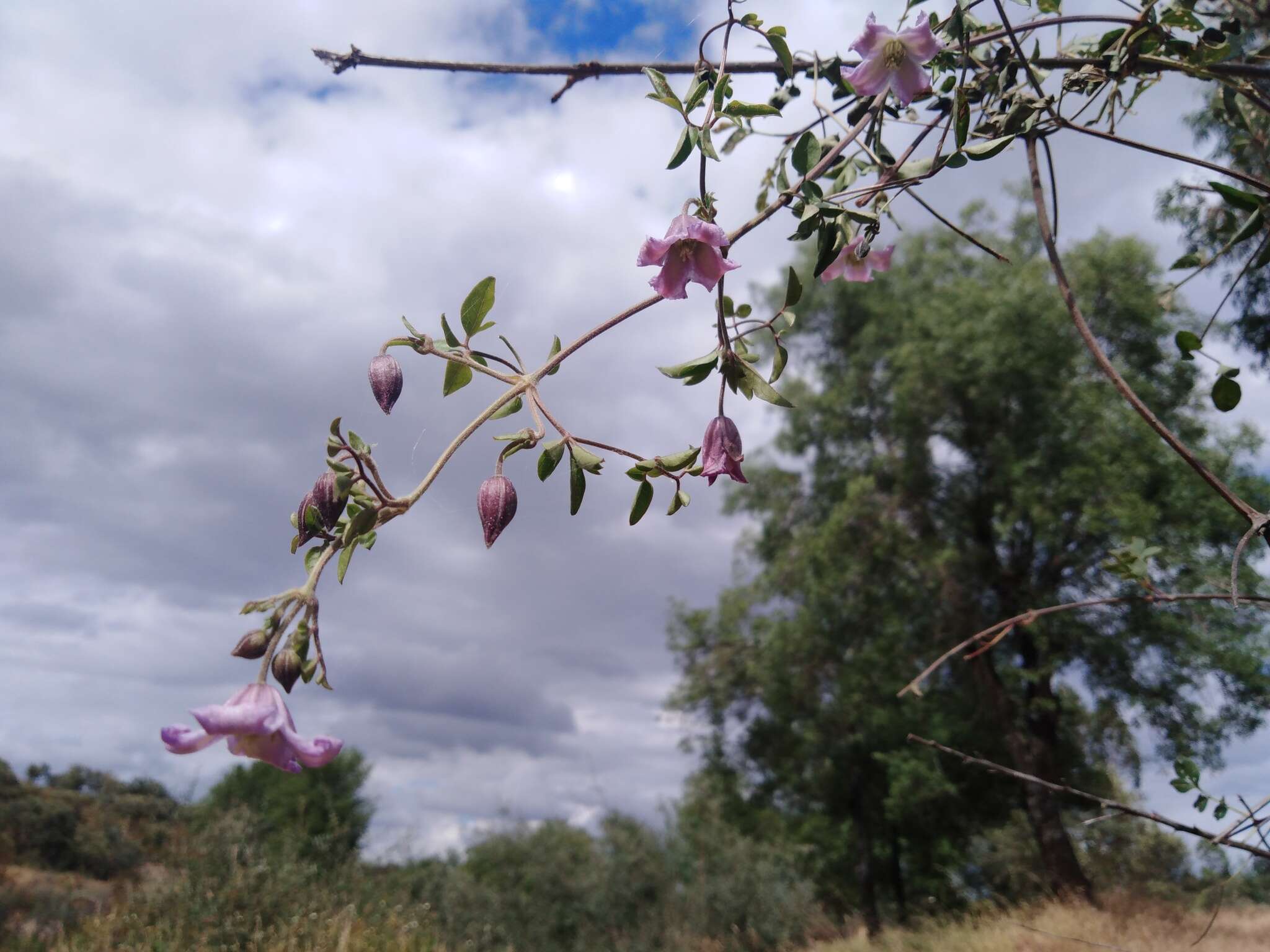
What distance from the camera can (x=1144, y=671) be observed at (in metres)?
9.02

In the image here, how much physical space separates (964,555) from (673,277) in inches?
391

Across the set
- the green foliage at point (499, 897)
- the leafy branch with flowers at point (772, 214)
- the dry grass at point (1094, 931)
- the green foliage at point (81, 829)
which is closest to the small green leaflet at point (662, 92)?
the leafy branch with flowers at point (772, 214)

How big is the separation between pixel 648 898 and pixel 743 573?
5.43 m

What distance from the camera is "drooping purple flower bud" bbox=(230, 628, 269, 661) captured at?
0.52 meters

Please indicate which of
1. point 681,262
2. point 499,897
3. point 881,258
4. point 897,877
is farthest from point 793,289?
point 897,877

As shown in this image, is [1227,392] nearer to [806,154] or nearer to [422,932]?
[806,154]

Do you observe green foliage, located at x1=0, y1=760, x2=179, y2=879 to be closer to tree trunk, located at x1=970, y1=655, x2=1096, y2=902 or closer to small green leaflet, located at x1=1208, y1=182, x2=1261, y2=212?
tree trunk, located at x1=970, y1=655, x2=1096, y2=902

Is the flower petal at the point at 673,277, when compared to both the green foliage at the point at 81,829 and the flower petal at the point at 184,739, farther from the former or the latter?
the green foliage at the point at 81,829

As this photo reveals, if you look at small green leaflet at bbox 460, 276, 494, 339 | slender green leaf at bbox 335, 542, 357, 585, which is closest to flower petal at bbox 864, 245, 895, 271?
small green leaflet at bbox 460, 276, 494, 339

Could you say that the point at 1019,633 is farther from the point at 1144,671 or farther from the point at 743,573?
the point at 743,573

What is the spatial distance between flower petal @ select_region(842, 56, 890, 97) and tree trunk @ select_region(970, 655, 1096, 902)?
8.80 m

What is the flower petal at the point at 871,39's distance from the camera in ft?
2.65

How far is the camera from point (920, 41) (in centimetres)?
82

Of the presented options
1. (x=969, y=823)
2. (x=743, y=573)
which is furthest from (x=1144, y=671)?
(x=743, y=573)
